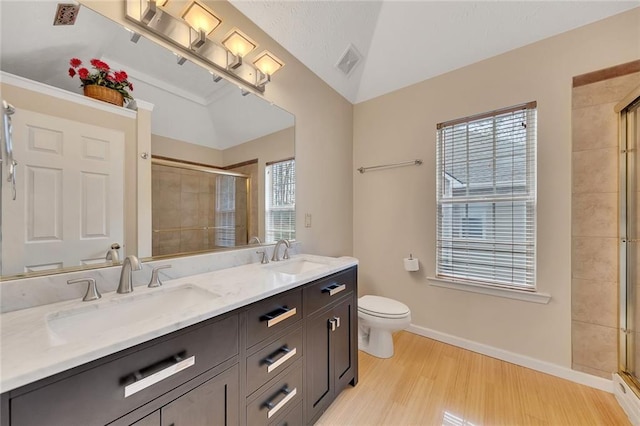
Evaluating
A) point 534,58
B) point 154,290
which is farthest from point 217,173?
point 534,58

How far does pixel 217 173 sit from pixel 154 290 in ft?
2.39

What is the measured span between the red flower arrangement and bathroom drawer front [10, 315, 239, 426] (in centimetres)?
110

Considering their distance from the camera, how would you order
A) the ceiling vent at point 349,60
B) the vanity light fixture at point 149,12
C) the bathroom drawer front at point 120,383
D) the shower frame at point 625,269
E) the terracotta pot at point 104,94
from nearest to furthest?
1. the bathroom drawer front at point 120,383
2. the terracotta pot at point 104,94
3. the vanity light fixture at point 149,12
4. the shower frame at point 625,269
5. the ceiling vent at point 349,60

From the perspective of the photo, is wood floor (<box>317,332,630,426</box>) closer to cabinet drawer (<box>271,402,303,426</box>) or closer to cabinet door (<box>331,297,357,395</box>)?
cabinet door (<box>331,297,357,395</box>)

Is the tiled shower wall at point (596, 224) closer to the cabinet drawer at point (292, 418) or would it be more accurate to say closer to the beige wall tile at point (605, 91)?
the beige wall tile at point (605, 91)

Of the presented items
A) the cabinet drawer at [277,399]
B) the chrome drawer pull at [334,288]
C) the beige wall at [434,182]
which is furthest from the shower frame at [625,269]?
the cabinet drawer at [277,399]

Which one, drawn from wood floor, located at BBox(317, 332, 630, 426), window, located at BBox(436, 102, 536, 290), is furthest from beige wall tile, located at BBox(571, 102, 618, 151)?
wood floor, located at BBox(317, 332, 630, 426)

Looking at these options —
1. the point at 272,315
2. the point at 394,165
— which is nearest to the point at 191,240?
the point at 272,315

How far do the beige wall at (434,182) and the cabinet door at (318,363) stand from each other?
4.21 ft

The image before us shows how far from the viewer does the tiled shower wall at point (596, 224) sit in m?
1.61

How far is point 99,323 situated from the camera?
2.94 ft

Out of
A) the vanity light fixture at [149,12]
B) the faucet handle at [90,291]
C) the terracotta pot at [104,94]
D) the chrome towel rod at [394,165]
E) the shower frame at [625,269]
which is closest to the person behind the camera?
the faucet handle at [90,291]

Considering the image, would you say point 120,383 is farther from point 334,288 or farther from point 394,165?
point 394,165

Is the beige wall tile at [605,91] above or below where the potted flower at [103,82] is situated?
above
